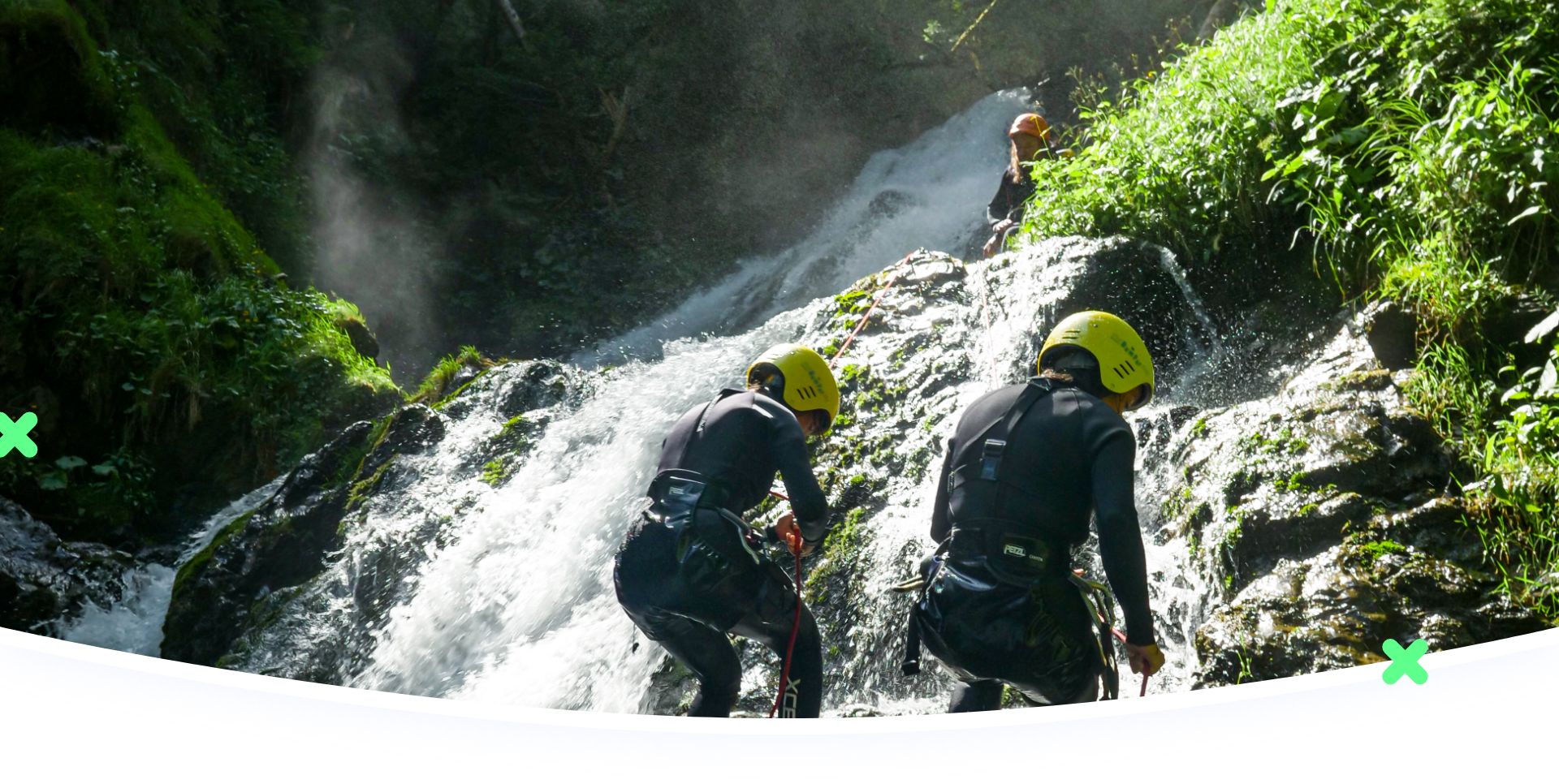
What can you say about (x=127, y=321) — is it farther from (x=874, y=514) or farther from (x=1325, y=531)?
(x=1325, y=531)

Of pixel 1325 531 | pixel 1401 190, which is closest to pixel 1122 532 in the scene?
pixel 1325 531

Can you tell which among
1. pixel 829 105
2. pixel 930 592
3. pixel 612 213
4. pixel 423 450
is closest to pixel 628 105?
pixel 612 213

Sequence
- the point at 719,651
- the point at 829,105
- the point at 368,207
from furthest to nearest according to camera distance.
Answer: the point at 829,105, the point at 368,207, the point at 719,651

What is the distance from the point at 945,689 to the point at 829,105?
10930mm

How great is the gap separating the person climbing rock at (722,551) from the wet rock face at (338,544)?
99.2 inches

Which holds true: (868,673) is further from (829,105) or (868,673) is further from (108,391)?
(829,105)

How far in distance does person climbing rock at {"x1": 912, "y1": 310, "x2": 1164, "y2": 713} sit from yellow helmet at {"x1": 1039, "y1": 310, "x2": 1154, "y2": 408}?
108 mm

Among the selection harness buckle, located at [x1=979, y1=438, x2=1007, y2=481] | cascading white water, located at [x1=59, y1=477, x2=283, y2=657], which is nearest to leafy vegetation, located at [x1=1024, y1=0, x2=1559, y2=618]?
harness buckle, located at [x1=979, y1=438, x2=1007, y2=481]

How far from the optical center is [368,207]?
11648mm

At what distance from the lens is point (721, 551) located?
3098 millimetres

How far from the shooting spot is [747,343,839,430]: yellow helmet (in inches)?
136

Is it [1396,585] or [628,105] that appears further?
[628,105]

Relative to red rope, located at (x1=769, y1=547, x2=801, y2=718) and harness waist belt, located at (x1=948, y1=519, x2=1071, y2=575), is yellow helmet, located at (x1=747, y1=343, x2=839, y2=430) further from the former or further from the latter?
harness waist belt, located at (x1=948, y1=519, x2=1071, y2=575)

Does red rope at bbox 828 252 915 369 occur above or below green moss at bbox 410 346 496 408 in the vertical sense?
below
